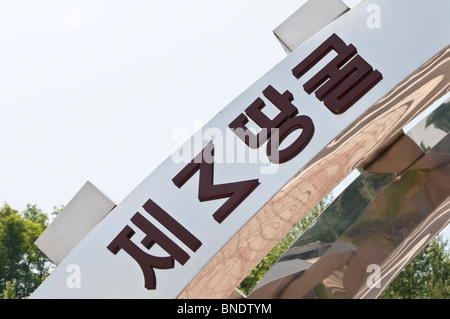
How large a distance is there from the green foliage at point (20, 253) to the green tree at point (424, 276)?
68.9ft

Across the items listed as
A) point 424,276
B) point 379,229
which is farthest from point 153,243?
point 424,276

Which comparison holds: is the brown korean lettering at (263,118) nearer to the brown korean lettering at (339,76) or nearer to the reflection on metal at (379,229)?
the brown korean lettering at (339,76)

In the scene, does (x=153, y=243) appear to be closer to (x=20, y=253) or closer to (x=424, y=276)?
(x=424, y=276)

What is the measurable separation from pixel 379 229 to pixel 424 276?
21.4m

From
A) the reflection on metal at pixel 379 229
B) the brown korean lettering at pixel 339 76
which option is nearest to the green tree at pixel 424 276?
the reflection on metal at pixel 379 229

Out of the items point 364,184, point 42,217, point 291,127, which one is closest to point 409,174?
point 364,184

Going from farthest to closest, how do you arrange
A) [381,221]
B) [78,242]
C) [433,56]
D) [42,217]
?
[42,217], [381,221], [78,242], [433,56]

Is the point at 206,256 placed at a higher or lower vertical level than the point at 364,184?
higher

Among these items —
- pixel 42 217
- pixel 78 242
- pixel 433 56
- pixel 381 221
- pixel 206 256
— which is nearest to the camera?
pixel 206 256

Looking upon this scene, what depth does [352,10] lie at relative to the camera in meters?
4.86

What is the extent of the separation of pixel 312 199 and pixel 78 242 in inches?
83.2

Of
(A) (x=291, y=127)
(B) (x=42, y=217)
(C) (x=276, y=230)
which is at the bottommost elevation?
(C) (x=276, y=230)

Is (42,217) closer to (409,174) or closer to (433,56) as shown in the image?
(409,174)

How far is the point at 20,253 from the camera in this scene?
1400 inches
